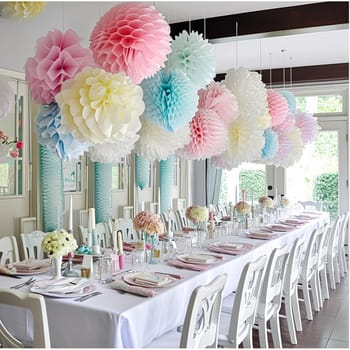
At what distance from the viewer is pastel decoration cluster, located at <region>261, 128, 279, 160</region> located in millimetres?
4035

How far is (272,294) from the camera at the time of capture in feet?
9.63

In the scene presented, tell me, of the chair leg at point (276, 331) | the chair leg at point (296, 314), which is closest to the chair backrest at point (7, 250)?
the chair leg at point (276, 331)

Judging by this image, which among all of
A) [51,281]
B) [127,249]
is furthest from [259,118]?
[51,281]

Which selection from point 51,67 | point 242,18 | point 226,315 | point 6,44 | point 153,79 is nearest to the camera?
point 51,67

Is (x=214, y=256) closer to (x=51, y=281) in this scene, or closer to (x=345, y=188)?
(x=51, y=281)

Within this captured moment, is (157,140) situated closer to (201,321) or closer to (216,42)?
(201,321)

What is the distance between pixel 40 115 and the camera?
2213 mm

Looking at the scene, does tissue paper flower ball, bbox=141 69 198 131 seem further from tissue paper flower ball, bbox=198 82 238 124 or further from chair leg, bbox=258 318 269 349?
chair leg, bbox=258 318 269 349

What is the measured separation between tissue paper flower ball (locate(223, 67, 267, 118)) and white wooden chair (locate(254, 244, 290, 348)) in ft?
3.51

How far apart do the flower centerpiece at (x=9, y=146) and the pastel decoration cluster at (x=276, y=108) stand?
2.18 meters

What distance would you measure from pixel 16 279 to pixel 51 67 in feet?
3.76

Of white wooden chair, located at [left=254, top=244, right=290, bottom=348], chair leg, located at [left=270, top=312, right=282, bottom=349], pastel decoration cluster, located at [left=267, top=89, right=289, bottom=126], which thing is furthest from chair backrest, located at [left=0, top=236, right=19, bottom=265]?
pastel decoration cluster, located at [left=267, top=89, right=289, bottom=126]

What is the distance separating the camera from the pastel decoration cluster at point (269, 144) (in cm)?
404

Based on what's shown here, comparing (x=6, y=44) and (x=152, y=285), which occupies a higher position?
(x=6, y=44)
